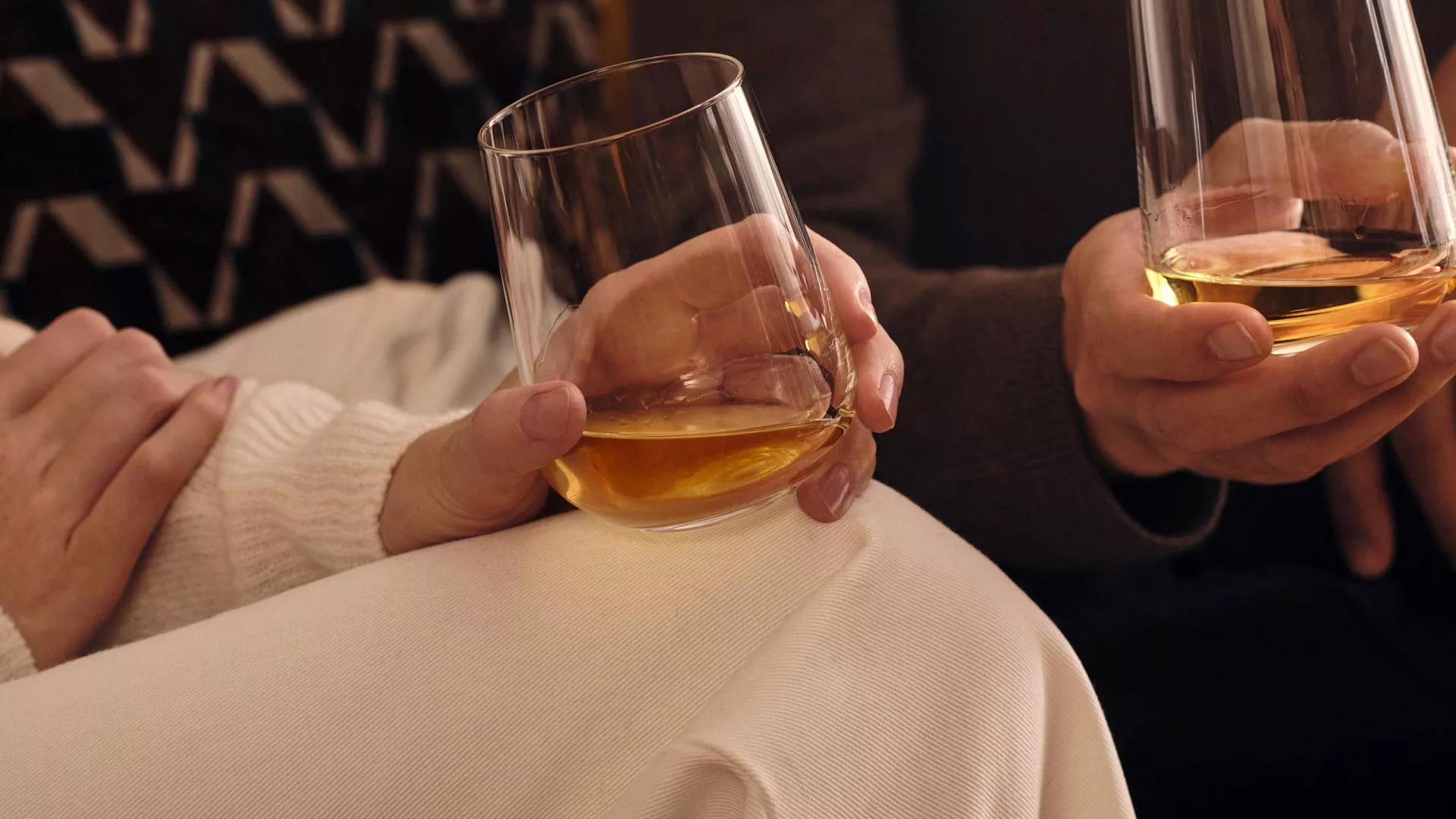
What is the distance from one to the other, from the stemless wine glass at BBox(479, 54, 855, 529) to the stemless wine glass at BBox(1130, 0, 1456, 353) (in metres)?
0.18

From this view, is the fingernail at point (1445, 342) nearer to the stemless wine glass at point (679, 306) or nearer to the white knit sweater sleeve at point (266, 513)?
the stemless wine glass at point (679, 306)

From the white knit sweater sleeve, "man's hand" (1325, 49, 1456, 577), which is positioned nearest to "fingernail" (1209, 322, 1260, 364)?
"man's hand" (1325, 49, 1456, 577)

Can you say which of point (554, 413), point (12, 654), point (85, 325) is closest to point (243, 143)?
point (85, 325)

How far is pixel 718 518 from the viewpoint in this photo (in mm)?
531

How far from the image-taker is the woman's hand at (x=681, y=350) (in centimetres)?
46

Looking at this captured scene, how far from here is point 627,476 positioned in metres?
0.48

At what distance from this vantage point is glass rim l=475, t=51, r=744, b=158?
45cm

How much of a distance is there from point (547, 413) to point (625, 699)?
0.13 m

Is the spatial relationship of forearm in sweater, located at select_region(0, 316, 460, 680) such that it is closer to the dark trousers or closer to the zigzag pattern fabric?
the dark trousers

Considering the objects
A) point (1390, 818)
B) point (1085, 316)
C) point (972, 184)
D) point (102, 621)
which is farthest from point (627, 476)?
point (972, 184)

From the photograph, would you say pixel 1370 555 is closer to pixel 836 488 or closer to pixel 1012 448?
pixel 1012 448

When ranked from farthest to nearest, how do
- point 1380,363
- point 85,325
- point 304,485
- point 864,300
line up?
1. point 85,325
2. point 304,485
3. point 864,300
4. point 1380,363

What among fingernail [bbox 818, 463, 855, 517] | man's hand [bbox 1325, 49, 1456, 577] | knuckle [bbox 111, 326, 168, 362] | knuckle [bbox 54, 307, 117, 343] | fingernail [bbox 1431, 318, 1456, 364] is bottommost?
man's hand [bbox 1325, 49, 1456, 577]

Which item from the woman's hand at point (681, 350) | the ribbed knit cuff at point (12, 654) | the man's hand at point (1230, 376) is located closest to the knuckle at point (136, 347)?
the ribbed knit cuff at point (12, 654)
